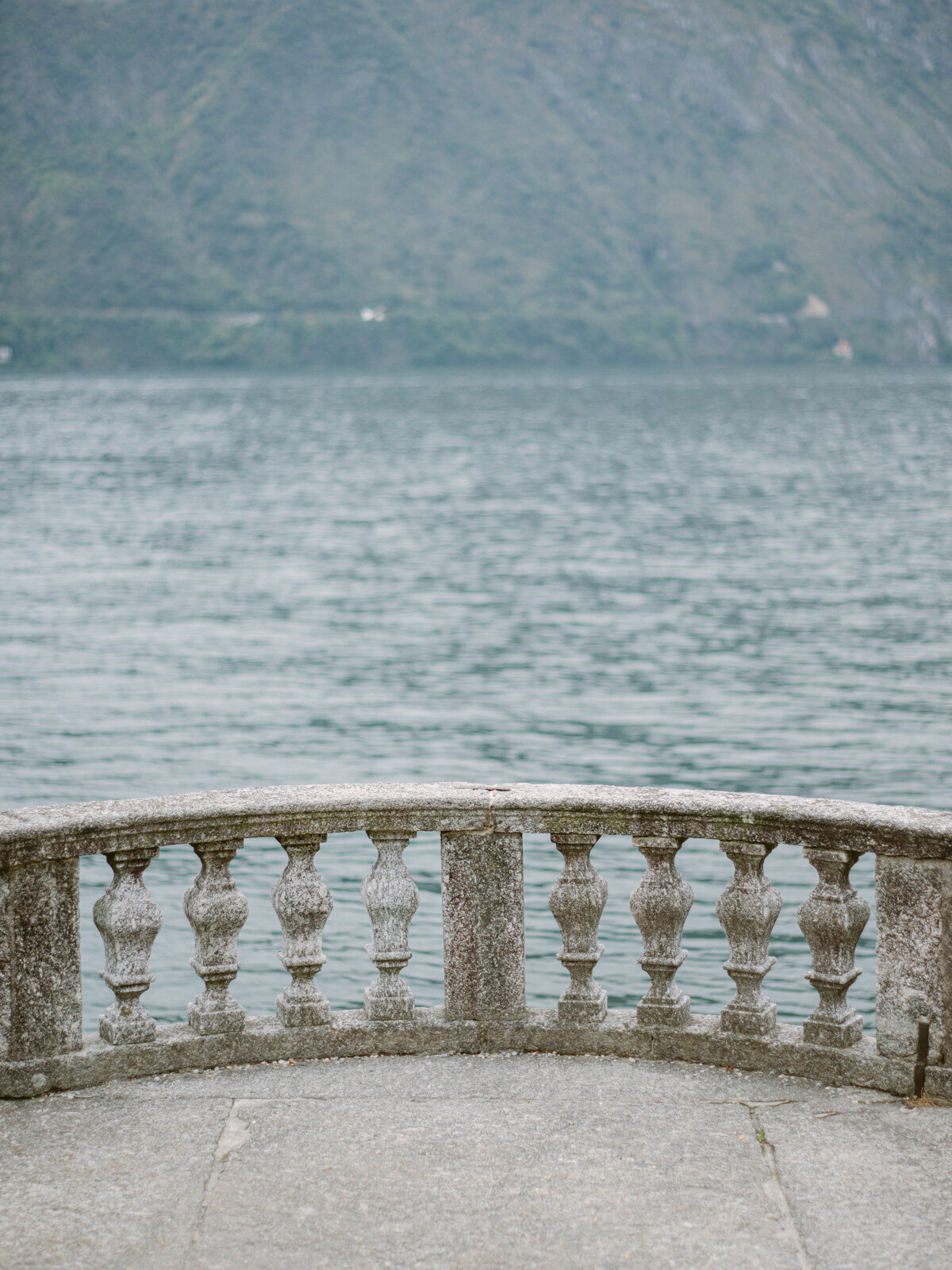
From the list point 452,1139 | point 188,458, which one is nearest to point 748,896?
point 452,1139

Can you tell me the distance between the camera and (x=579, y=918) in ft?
17.5

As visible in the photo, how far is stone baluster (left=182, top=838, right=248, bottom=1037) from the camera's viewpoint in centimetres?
517

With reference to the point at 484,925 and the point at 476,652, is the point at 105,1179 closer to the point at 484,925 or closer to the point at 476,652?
the point at 484,925

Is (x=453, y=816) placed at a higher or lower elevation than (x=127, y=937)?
higher

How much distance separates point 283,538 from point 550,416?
286ft

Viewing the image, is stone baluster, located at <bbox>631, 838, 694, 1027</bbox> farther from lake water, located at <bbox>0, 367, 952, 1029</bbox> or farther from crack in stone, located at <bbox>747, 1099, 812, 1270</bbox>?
lake water, located at <bbox>0, 367, 952, 1029</bbox>

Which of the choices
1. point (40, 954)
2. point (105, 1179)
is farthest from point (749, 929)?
point (40, 954)

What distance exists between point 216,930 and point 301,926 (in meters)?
0.30

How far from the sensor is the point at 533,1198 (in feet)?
13.9

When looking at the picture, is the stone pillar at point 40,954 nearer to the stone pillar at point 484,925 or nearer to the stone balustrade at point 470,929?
the stone balustrade at point 470,929

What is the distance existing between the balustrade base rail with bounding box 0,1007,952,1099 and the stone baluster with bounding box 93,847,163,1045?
59 millimetres

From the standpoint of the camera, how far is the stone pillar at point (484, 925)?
522cm

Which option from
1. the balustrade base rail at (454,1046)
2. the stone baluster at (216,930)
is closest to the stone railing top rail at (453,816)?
the stone baluster at (216,930)

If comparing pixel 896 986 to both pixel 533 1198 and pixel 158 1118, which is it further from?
pixel 158 1118
